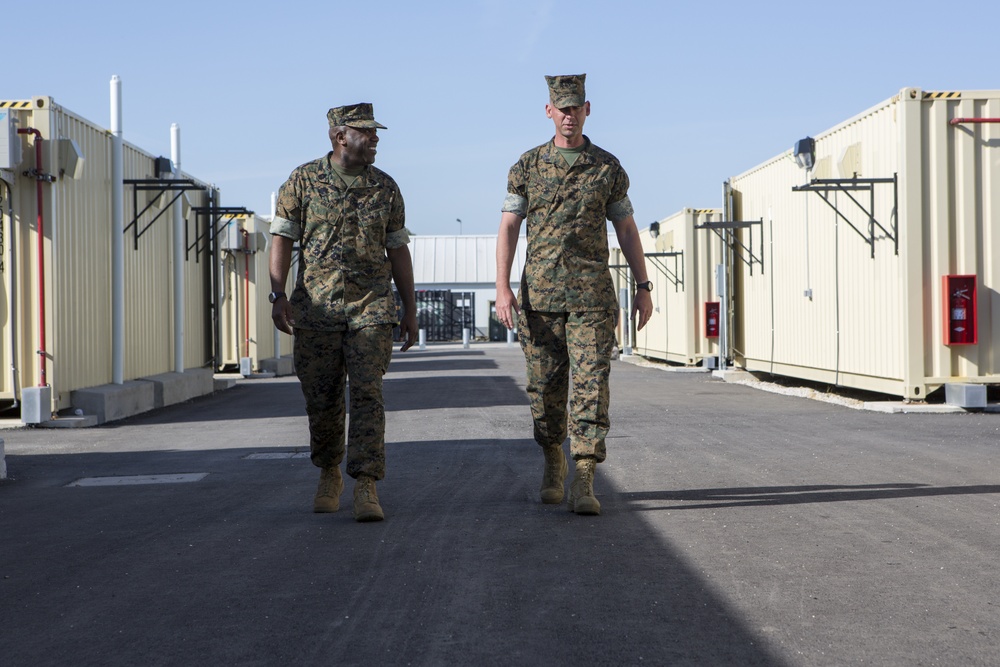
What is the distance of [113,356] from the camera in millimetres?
14375

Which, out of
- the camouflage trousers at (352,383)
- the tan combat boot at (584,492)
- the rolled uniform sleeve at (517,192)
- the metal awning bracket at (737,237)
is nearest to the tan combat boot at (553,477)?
the tan combat boot at (584,492)

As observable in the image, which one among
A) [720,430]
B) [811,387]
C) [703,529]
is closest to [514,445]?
[720,430]

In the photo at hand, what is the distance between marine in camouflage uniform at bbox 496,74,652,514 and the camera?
18.3 feet

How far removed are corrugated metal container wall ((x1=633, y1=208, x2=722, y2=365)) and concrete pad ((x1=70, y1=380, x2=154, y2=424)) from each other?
12674mm

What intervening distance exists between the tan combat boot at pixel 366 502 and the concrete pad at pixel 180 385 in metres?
10.5

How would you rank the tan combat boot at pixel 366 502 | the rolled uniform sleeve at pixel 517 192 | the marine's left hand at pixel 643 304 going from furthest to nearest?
the rolled uniform sleeve at pixel 517 192
the marine's left hand at pixel 643 304
the tan combat boot at pixel 366 502

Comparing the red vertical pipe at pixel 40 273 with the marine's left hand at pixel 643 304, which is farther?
the red vertical pipe at pixel 40 273

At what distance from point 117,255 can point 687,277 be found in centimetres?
1402

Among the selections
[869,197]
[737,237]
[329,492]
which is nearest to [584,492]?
[329,492]

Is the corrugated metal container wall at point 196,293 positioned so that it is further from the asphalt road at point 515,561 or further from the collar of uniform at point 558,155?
the collar of uniform at point 558,155

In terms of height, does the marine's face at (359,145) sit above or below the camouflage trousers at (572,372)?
above

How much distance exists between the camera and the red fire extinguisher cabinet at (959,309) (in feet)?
40.8

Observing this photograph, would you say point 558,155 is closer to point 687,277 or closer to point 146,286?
point 146,286

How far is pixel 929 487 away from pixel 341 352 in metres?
3.23
